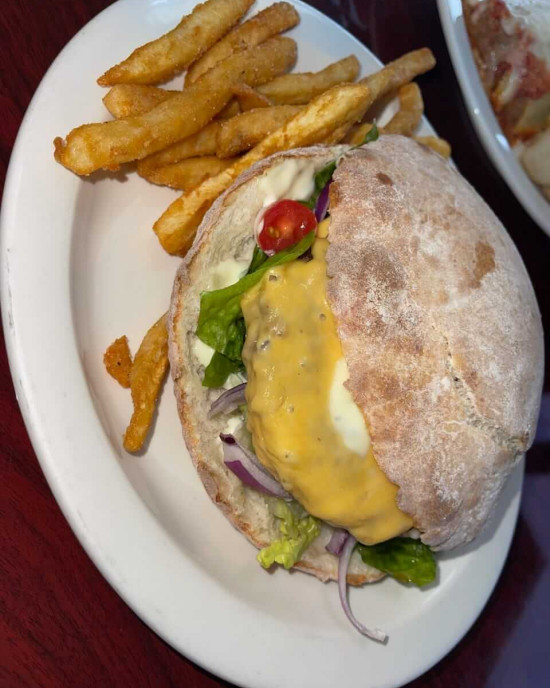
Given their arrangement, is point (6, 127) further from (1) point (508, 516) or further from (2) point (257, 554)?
(1) point (508, 516)

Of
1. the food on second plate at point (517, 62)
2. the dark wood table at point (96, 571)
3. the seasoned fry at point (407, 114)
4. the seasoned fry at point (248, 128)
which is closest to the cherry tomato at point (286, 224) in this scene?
the seasoned fry at point (248, 128)

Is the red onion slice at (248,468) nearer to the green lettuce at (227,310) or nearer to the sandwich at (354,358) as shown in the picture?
the sandwich at (354,358)

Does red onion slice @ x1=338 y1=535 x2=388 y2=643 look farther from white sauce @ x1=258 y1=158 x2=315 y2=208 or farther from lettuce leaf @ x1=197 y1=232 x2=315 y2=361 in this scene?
white sauce @ x1=258 y1=158 x2=315 y2=208

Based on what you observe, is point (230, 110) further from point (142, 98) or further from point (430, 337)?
point (430, 337)

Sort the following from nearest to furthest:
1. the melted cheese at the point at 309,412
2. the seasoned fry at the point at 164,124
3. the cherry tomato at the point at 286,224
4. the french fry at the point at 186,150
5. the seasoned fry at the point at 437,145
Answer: the melted cheese at the point at 309,412, the seasoned fry at the point at 164,124, the cherry tomato at the point at 286,224, the french fry at the point at 186,150, the seasoned fry at the point at 437,145

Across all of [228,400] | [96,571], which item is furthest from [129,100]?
[96,571]

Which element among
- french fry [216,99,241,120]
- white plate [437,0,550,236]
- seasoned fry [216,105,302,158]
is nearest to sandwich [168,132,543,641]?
seasoned fry [216,105,302,158]
